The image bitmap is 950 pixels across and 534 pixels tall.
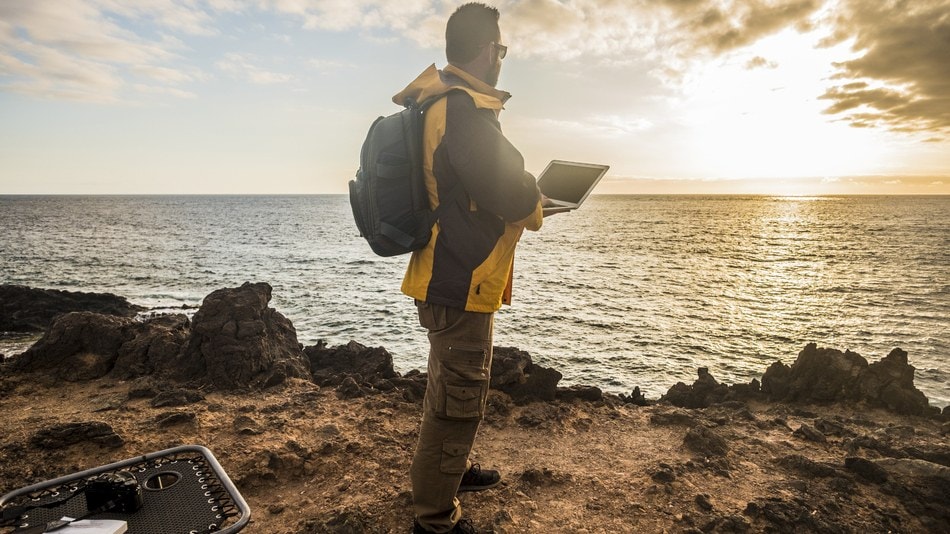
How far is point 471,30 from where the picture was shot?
2.72 meters

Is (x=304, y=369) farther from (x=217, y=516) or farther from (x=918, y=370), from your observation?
(x=918, y=370)

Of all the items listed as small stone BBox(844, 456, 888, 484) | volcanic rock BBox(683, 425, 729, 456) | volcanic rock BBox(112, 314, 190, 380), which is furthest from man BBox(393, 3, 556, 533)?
volcanic rock BBox(112, 314, 190, 380)

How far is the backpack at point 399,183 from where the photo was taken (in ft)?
8.86

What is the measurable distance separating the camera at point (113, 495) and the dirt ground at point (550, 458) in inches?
57.9

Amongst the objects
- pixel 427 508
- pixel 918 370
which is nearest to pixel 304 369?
pixel 427 508

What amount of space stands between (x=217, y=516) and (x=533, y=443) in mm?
3343

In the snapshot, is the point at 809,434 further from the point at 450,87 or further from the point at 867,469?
the point at 450,87

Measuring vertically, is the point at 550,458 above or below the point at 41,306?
above

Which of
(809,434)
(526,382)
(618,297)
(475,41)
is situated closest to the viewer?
(475,41)

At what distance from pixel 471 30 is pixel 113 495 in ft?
8.81

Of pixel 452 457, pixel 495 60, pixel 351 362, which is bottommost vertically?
pixel 351 362

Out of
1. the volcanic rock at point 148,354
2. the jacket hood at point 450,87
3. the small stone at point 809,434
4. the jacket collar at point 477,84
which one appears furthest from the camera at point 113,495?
the small stone at point 809,434

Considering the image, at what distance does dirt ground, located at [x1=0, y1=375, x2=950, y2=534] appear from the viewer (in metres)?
3.65

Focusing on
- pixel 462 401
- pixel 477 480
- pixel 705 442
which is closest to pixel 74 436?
pixel 477 480
